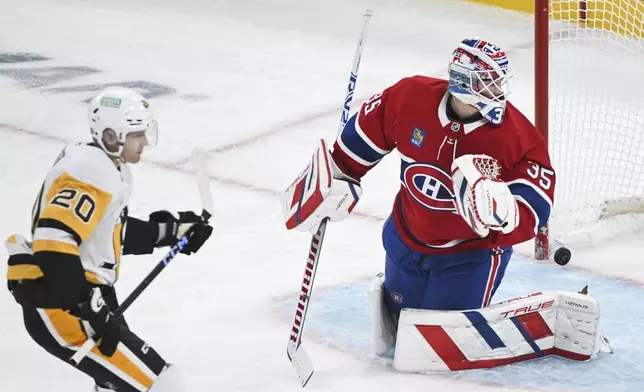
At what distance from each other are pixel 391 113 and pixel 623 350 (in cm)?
96

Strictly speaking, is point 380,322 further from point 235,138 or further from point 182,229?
point 235,138

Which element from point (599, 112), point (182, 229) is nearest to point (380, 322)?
point (182, 229)

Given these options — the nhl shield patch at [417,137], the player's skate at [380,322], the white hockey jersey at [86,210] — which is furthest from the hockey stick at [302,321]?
the white hockey jersey at [86,210]

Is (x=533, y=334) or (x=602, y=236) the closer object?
(x=533, y=334)

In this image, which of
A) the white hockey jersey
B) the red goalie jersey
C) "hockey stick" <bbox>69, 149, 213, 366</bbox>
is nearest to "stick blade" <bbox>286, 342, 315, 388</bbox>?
the red goalie jersey

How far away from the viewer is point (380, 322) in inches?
125

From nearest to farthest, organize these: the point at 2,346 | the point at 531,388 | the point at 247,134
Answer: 1. the point at 531,388
2. the point at 2,346
3. the point at 247,134

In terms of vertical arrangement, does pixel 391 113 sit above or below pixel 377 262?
above

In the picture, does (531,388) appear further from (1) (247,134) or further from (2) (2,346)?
(1) (247,134)

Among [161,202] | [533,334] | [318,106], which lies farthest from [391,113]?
[318,106]

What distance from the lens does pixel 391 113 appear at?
310cm

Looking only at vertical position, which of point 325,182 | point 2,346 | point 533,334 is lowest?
point 2,346

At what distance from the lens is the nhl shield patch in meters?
3.00

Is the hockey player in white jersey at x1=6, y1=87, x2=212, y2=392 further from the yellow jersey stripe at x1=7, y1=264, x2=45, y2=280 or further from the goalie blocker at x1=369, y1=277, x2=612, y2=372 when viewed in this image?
the goalie blocker at x1=369, y1=277, x2=612, y2=372
